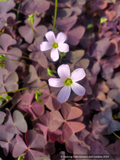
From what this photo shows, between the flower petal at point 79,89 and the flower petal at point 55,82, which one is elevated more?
the flower petal at point 55,82

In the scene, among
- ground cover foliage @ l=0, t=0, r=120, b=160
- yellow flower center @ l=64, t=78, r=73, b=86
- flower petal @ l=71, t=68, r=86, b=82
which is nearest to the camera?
flower petal @ l=71, t=68, r=86, b=82

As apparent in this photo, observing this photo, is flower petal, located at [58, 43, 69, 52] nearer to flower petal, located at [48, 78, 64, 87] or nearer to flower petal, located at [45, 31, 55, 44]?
flower petal, located at [45, 31, 55, 44]

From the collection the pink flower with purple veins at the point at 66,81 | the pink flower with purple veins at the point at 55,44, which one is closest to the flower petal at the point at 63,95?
the pink flower with purple veins at the point at 66,81

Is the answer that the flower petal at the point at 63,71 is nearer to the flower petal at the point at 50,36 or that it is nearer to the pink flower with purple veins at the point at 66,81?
the pink flower with purple veins at the point at 66,81

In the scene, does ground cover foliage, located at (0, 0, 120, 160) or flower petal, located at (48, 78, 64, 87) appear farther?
ground cover foliage, located at (0, 0, 120, 160)

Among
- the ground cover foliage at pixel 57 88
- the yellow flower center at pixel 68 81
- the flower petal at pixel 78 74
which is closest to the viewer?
the flower petal at pixel 78 74

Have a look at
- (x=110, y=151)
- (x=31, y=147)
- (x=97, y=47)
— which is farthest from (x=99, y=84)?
(x=31, y=147)

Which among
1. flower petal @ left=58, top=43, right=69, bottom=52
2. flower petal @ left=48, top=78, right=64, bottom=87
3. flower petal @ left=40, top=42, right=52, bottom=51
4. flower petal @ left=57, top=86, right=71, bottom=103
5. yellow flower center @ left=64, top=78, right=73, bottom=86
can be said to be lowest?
flower petal @ left=57, top=86, right=71, bottom=103

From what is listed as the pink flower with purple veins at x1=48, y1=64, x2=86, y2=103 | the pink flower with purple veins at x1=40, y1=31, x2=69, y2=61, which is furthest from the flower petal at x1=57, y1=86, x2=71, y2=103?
the pink flower with purple veins at x1=40, y1=31, x2=69, y2=61

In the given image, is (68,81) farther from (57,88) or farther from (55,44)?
(55,44)
